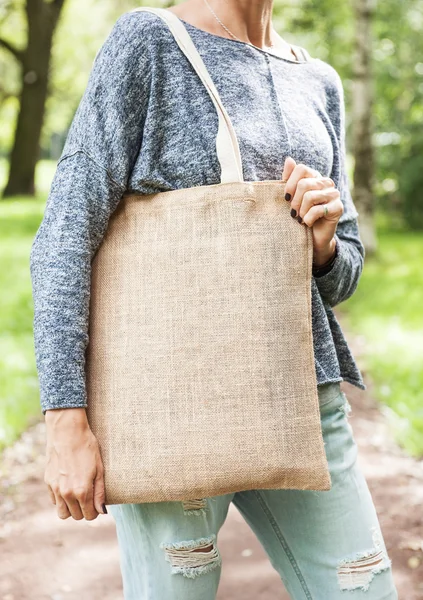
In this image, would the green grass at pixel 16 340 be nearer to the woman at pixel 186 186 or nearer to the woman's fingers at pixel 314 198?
the woman at pixel 186 186

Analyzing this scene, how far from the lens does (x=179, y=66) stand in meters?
1.59

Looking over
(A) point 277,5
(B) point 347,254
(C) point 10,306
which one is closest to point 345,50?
(A) point 277,5

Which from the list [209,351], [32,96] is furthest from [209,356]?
[32,96]

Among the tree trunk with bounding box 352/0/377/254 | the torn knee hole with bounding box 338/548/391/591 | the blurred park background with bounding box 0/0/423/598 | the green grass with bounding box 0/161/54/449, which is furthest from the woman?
the tree trunk with bounding box 352/0/377/254

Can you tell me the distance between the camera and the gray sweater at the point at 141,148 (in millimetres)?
1481

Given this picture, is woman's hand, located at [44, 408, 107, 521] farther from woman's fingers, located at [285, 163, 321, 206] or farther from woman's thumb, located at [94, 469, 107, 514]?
woman's fingers, located at [285, 163, 321, 206]

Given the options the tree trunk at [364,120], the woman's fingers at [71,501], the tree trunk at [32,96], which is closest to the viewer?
the woman's fingers at [71,501]

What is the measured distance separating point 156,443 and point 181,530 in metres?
0.22

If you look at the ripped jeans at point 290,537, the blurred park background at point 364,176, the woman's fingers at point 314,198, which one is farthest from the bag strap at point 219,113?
the blurred park background at point 364,176

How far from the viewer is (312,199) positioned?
154 cm

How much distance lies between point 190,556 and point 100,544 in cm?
212

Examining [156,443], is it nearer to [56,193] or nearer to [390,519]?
[56,193]

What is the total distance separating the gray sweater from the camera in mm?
1481

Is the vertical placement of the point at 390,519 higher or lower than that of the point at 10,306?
higher
